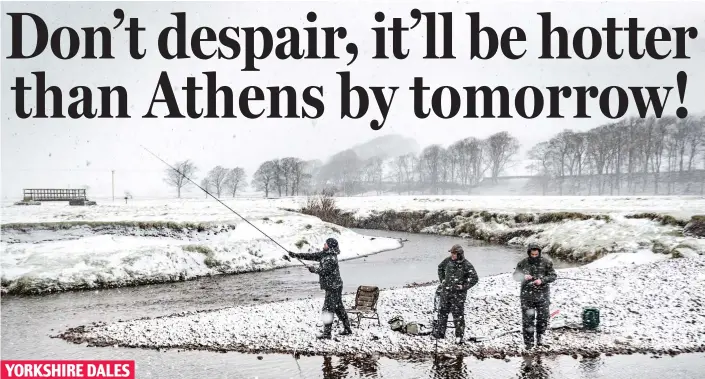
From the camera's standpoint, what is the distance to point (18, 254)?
25.9 metres

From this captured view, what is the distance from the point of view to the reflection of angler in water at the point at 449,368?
10617mm

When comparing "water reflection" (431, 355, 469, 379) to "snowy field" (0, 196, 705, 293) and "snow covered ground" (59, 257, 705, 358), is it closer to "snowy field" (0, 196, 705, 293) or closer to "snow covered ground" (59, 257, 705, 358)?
"snow covered ground" (59, 257, 705, 358)

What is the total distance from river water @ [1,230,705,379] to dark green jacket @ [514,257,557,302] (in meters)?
1.50

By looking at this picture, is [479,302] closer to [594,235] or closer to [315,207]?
[594,235]

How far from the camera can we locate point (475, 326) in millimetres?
14336

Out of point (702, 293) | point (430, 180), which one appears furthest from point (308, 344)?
point (430, 180)

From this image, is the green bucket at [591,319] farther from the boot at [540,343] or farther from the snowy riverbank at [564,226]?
the snowy riverbank at [564,226]

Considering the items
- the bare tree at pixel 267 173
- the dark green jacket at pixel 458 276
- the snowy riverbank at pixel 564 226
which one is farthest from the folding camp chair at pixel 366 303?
the bare tree at pixel 267 173

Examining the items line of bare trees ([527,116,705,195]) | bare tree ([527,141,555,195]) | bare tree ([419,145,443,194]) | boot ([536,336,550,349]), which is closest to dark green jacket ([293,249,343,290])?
boot ([536,336,550,349])

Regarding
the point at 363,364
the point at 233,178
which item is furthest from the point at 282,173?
the point at 363,364

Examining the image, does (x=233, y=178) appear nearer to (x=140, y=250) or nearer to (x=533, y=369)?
(x=140, y=250)

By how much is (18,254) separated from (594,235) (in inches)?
1393

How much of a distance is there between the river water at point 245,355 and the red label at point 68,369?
0.44 m

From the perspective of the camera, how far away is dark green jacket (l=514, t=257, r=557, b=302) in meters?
12.2
